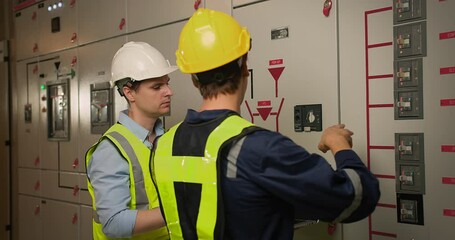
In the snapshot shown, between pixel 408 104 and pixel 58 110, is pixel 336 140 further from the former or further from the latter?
pixel 58 110

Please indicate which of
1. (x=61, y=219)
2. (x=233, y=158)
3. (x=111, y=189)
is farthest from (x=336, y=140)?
(x=61, y=219)

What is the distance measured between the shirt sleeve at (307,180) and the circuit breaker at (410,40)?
2.43ft

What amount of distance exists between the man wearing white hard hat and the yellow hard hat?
483 millimetres

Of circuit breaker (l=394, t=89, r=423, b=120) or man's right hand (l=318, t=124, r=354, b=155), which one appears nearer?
man's right hand (l=318, t=124, r=354, b=155)

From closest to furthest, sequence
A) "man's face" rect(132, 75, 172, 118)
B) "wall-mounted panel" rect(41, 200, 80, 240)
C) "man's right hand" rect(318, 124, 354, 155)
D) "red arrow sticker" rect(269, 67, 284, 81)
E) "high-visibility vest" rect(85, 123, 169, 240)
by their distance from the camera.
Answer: "man's right hand" rect(318, 124, 354, 155), "high-visibility vest" rect(85, 123, 169, 240), "man's face" rect(132, 75, 172, 118), "red arrow sticker" rect(269, 67, 284, 81), "wall-mounted panel" rect(41, 200, 80, 240)

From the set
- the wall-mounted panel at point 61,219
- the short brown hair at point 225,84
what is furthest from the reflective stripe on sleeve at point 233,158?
the wall-mounted panel at point 61,219

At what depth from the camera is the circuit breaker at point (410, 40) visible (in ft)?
5.09

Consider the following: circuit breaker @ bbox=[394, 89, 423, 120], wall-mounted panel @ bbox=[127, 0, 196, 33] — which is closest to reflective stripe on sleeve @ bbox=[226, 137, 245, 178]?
circuit breaker @ bbox=[394, 89, 423, 120]

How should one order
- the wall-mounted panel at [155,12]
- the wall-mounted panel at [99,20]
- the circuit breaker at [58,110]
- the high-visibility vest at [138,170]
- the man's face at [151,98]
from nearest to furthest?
1. the high-visibility vest at [138,170]
2. the man's face at [151,98]
3. the wall-mounted panel at [155,12]
4. the wall-mounted panel at [99,20]
5. the circuit breaker at [58,110]

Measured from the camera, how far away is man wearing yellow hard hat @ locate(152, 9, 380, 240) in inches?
39.0

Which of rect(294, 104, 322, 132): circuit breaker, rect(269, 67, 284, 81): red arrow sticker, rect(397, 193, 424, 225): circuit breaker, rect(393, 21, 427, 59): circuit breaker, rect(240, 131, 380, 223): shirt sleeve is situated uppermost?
rect(393, 21, 427, 59): circuit breaker

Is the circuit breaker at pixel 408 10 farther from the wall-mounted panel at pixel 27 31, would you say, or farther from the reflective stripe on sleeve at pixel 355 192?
the wall-mounted panel at pixel 27 31

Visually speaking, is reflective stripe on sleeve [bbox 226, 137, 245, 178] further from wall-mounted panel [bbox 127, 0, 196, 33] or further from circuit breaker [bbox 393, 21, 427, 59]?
wall-mounted panel [bbox 127, 0, 196, 33]

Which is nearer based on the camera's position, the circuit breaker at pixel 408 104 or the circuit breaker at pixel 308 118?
the circuit breaker at pixel 408 104
